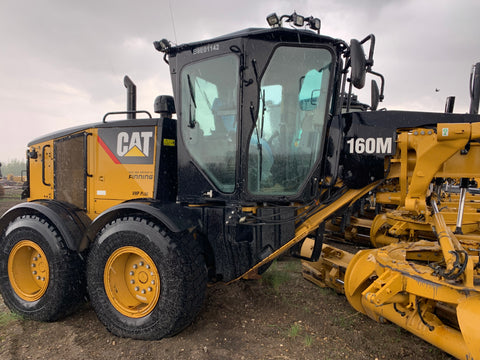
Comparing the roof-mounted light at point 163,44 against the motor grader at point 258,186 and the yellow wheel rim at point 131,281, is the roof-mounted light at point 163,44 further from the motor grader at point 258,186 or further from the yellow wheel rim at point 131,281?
the yellow wheel rim at point 131,281

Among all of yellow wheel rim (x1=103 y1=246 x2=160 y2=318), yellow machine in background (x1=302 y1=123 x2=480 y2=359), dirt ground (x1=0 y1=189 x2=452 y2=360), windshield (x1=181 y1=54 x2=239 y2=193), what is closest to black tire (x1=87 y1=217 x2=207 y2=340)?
yellow wheel rim (x1=103 y1=246 x2=160 y2=318)

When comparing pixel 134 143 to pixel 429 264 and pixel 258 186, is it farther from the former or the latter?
pixel 429 264

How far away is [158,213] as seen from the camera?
112 inches

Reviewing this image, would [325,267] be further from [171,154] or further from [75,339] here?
[75,339]

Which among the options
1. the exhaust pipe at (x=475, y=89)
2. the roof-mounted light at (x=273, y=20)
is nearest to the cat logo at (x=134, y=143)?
the roof-mounted light at (x=273, y=20)

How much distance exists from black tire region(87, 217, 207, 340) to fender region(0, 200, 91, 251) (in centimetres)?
30

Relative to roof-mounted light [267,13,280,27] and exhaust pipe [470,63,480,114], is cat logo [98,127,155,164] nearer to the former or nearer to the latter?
roof-mounted light [267,13,280,27]

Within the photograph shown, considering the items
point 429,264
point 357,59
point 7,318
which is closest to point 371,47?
point 357,59

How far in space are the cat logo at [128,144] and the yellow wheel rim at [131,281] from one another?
3.04 feet

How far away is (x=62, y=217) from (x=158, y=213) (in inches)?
47.3

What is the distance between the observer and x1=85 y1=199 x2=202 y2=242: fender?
9.28 ft

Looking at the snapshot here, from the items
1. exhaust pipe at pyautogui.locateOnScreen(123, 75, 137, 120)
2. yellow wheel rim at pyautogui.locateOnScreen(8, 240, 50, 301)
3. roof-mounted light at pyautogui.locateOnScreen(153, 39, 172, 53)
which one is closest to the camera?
roof-mounted light at pyautogui.locateOnScreen(153, 39, 172, 53)

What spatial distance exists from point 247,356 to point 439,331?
143cm

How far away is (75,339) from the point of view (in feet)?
9.67
